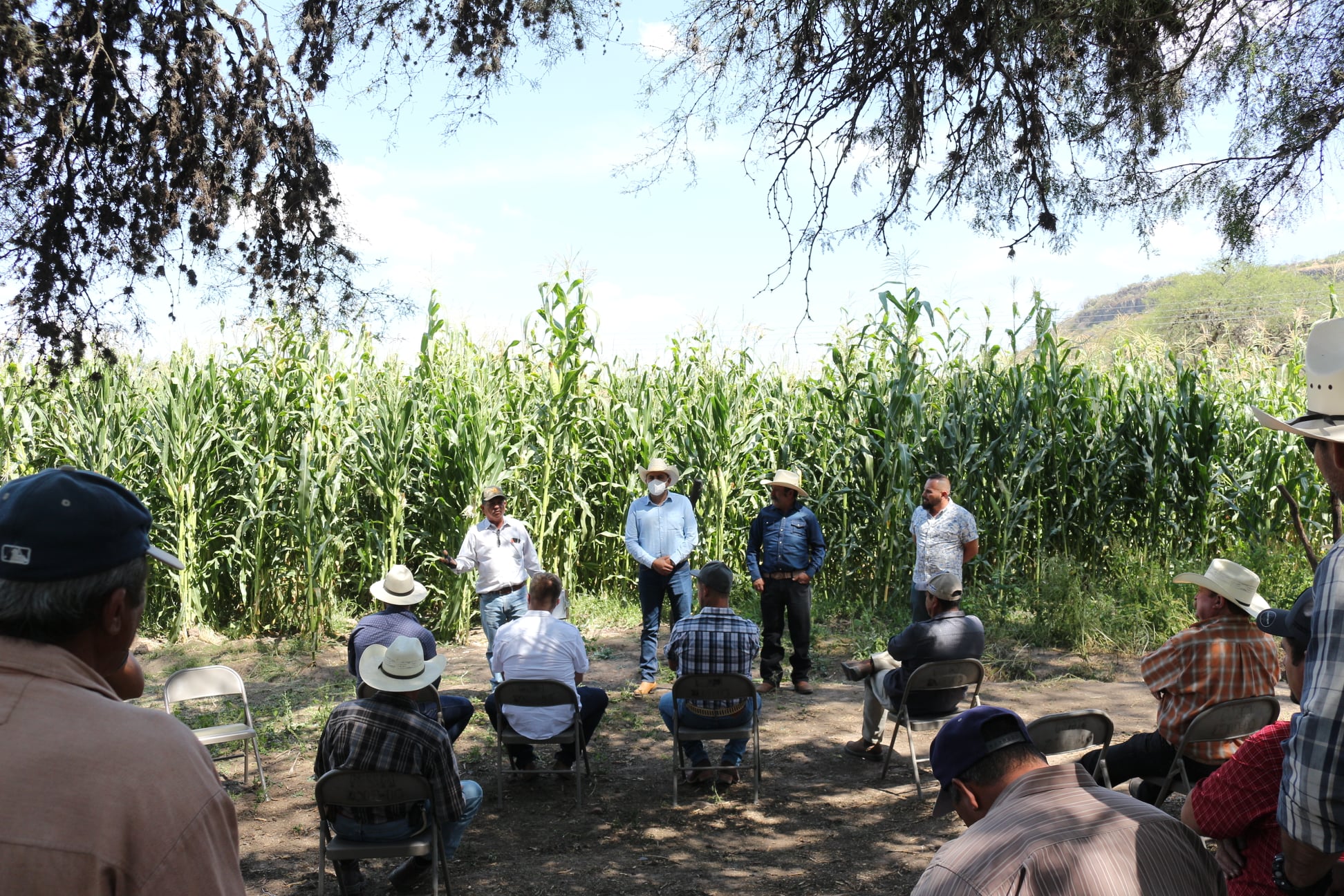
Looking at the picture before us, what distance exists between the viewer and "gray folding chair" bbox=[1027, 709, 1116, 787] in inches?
184

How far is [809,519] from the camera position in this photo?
8312 mm

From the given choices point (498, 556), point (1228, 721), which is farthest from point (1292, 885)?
point (498, 556)

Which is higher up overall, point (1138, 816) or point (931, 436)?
point (931, 436)

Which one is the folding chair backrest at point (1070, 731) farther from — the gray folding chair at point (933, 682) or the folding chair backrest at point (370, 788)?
the folding chair backrest at point (370, 788)

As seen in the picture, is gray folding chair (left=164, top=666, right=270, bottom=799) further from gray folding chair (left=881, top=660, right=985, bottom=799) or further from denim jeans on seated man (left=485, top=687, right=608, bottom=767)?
gray folding chair (left=881, top=660, right=985, bottom=799)

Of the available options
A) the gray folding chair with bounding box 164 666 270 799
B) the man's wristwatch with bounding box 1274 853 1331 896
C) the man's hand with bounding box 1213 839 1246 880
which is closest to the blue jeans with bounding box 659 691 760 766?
the gray folding chair with bounding box 164 666 270 799

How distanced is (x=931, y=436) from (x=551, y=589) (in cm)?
598

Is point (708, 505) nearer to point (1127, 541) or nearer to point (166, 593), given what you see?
point (1127, 541)

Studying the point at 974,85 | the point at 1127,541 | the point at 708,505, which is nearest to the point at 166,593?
the point at 708,505

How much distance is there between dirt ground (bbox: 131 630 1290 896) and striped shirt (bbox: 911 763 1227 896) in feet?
9.39

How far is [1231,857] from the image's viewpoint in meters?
3.00

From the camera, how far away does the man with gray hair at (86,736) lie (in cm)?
120

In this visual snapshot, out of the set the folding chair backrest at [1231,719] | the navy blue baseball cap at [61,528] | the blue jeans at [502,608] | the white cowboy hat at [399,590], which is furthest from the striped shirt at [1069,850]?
the blue jeans at [502,608]

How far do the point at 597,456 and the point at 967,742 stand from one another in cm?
910
